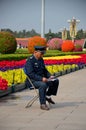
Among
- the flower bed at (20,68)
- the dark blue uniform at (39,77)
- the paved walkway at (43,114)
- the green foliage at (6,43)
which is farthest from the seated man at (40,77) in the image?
the green foliage at (6,43)

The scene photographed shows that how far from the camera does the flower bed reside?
1296 cm

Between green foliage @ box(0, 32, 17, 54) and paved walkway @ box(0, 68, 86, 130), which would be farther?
green foliage @ box(0, 32, 17, 54)

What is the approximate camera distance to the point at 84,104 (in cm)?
1004

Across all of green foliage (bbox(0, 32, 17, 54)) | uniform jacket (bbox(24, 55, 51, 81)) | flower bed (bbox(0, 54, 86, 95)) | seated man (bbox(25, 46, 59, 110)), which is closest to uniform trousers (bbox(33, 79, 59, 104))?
seated man (bbox(25, 46, 59, 110))

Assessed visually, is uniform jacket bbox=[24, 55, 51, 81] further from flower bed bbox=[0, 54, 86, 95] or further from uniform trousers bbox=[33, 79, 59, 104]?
flower bed bbox=[0, 54, 86, 95]

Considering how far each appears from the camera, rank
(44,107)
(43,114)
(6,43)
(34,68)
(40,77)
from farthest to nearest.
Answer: (6,43) < (34,68) < (40,77) < (44,107) < (43,114)

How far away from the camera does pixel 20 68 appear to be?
52.7 ft

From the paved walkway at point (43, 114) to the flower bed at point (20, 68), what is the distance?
579mm

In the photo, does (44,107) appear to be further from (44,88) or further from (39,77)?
(39,77)

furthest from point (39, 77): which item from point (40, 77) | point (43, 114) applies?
point (43, 114)

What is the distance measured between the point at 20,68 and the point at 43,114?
764cm

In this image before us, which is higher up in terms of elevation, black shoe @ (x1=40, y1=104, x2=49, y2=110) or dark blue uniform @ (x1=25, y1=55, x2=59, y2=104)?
dark blue uniform @ (x1=25, y1=55, x2=59, y2=104)

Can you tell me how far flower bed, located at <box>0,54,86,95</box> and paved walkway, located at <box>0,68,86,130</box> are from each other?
1.90ft

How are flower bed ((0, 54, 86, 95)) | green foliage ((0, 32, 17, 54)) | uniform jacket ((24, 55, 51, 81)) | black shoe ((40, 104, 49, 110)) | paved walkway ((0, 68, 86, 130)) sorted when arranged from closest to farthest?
paved walkway ((0, 68, 86, 130)) → black shoe ((40, 104, 49, 110)) → uniform jacket ((24, 55, 51, 81)) → flower bed ((0, 54, 86, 95)) → green foliage ((0, 32, 17, 54))
